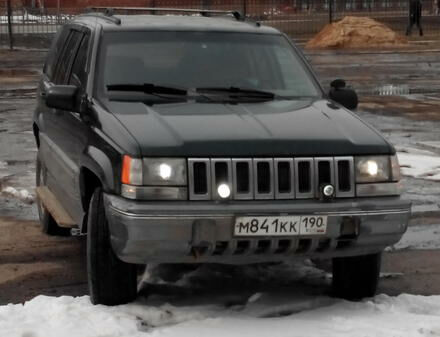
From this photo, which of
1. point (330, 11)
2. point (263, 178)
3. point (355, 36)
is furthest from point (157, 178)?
point (330, 11)

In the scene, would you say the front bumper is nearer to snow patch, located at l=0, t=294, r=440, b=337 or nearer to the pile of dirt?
snow patch, located at l=0, t=294, r=440, b=337

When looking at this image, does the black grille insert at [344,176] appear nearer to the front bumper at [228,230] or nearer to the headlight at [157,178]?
the front bumper at [228,230]

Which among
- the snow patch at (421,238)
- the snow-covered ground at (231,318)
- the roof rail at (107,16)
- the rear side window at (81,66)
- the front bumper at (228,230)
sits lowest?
the snow patch at (421,238)

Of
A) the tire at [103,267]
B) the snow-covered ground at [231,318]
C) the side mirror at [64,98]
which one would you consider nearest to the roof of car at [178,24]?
the side mirror at [64,98]

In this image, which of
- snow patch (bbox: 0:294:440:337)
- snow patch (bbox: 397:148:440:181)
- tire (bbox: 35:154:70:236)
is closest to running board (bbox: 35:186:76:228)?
tire (bbox: 35:154:70:236)

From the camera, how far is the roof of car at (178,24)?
731 centimetres

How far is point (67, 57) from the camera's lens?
798cm

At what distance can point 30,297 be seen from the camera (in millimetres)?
6586

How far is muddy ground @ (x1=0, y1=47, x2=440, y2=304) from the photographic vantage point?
702cm

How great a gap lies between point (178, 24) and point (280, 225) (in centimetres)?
234

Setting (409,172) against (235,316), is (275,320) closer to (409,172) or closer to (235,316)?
(235,316)

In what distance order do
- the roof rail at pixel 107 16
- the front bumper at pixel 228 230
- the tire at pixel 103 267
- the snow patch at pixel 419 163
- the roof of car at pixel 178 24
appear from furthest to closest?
the snow patch at pixel 419 163 < the roof rail at pixel 107 16 < the roof of car at pixel 178 24 < the tire at pixel 103 267 < the front bumper at pixel 228 230

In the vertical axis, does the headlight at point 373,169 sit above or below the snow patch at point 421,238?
above

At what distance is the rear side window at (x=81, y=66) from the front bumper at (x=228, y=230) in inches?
60.9
